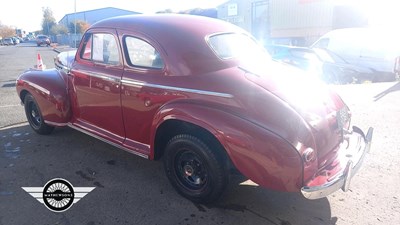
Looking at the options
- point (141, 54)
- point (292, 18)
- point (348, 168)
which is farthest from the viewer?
point (292, 18)

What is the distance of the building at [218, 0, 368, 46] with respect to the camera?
24062 mm

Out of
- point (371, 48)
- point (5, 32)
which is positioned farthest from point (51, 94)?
point (5, 32)

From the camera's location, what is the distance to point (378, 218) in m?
2.98

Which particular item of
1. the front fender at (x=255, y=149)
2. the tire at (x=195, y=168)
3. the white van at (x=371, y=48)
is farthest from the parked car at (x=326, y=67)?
the front fender at (x=255, y=149)

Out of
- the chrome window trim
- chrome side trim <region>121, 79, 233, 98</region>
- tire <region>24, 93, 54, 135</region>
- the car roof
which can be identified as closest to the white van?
the car roof

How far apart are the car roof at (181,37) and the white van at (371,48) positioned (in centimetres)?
963

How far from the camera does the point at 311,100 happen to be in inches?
123

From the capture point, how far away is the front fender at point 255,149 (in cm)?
262

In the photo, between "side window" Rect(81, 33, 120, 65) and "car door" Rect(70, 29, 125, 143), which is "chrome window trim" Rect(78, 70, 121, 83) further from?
"side window" Rect(81, 33, 120, 65)

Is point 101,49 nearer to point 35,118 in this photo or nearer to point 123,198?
point 123,198

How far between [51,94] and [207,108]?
261 centimetres

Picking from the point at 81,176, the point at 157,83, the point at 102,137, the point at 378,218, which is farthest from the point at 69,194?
the point at 378,218

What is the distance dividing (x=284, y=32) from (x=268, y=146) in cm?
2699

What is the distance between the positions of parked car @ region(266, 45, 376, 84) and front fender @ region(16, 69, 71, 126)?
8.32 m
